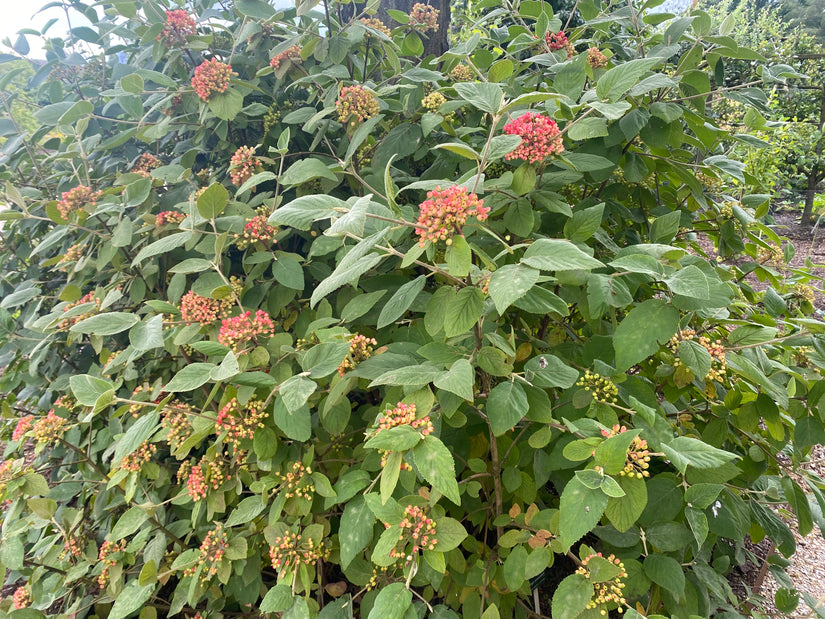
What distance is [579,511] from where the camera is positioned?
846mm

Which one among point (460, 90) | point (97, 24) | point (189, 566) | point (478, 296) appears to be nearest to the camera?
point (478, 296)

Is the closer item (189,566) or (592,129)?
(592,129)

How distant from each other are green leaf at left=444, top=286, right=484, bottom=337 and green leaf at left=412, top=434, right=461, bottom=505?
0.22m

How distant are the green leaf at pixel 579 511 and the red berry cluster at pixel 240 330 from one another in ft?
3.04

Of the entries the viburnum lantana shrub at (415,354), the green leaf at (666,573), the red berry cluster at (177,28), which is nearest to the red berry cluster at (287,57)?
the viburnum lantana shrub at (415,354)

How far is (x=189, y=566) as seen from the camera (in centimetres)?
138

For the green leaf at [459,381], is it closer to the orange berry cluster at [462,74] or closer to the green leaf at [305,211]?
the green leaf at [305,211]

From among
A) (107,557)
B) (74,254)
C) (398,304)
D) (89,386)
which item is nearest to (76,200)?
(74,254)

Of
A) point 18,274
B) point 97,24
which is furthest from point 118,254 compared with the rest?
point 97,24

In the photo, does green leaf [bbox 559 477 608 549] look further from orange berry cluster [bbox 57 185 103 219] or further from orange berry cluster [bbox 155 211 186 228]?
orange berry cluster [bbox 57 185 103 219]

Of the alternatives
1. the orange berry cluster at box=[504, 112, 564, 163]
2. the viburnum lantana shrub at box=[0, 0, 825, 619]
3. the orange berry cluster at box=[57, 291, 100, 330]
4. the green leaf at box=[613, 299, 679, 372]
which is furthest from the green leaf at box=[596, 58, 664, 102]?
the orange berry cluster at box=[57, 291, 100, 330]

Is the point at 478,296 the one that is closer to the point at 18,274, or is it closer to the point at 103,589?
the point at 103,589

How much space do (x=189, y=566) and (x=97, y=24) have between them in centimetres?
261

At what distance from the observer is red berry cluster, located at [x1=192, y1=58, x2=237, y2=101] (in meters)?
1.69
